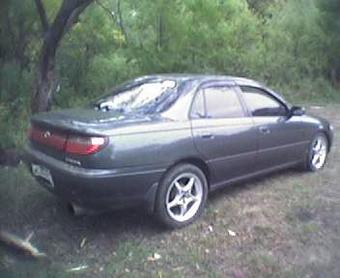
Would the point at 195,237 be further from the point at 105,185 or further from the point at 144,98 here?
the point at 144,98

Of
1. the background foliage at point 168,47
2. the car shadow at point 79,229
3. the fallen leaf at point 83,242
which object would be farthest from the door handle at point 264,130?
the background foliage at point 168,47

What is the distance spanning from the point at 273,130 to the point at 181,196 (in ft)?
5.41

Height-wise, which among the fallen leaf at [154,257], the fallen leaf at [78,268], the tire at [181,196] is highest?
the tire at [181,196]

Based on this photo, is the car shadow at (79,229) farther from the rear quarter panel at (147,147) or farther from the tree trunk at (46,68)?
the tree trunk at (46,68)

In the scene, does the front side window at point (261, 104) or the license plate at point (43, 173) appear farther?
the front side window at point (261, 104)

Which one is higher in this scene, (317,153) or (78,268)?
(78,268)

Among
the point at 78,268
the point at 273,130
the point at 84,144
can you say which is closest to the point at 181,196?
the point at 84,144

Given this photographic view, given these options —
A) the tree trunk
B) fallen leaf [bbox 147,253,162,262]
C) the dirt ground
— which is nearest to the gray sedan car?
the dirt ground

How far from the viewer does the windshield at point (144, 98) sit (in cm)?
558

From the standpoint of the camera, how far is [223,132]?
5.82m

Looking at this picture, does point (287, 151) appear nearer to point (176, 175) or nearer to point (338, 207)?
point (338, 207)

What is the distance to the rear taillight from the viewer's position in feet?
15.9

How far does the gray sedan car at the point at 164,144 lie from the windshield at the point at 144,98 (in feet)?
0.04

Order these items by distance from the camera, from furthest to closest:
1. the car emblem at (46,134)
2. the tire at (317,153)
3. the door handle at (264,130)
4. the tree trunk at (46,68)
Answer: the tree trunk at (46,68)
the tire at (317,153)
the door handle at (264,130)
the car emblem at (46,134)
